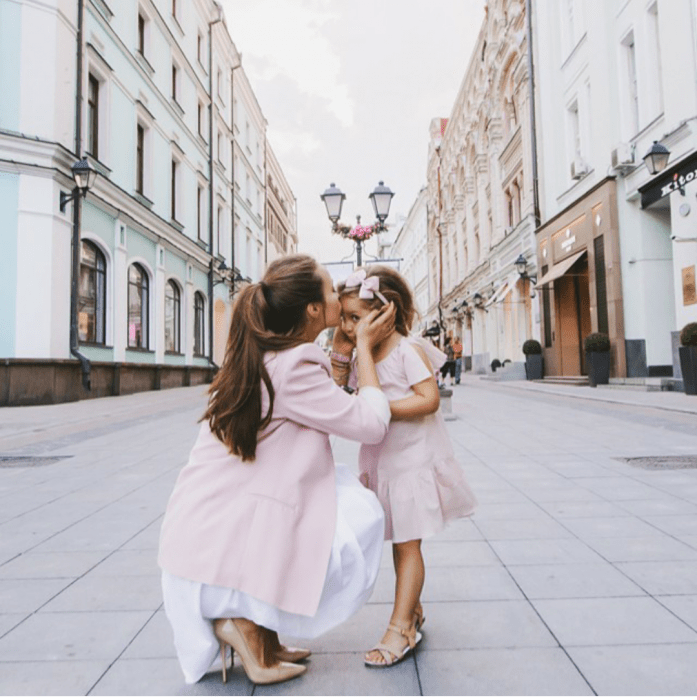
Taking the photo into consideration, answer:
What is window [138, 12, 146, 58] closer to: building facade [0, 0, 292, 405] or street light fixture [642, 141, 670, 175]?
building facade [0, 0, 292, 405]

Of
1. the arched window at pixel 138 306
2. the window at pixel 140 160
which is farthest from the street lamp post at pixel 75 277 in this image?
the window at pixel 140 160

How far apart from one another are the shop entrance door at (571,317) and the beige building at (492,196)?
1.77m

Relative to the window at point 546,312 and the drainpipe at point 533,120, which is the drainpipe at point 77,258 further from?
the drainpipe at point 533,120

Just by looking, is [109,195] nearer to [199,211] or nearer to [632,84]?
[199,211]

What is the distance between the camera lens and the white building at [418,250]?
59.6 meters

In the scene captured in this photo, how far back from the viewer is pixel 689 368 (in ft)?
37.7

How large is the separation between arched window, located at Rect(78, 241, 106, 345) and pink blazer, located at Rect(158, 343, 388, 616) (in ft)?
44.9

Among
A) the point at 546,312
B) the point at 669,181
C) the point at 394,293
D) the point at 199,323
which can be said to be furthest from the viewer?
the point at 199,323

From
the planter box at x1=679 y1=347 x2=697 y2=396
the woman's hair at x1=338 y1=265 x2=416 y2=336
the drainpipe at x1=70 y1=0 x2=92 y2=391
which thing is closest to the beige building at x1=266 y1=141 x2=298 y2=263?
the drainpipe at x1=70 y1=0 x2=92 y2=391

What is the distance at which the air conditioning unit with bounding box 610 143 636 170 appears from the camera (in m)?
15.1

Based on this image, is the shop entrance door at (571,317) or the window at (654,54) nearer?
the window at (654,54)

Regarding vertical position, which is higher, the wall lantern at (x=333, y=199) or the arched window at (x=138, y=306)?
the wall lantern at (x=333, y=199)

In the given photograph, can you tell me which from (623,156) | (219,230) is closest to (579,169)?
(623,156)

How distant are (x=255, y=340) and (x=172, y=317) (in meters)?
20.7
